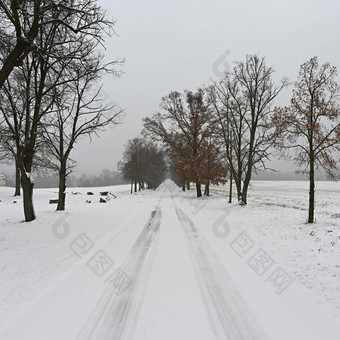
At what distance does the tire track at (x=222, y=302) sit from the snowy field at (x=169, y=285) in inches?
0.8

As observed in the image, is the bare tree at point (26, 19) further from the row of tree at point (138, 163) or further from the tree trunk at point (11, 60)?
the row of tree at point (138, 163)

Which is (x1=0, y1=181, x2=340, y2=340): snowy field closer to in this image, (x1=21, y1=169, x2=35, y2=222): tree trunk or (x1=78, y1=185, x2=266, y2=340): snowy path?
(x1=78, y1=185, x2=266, y2=340): snowy path

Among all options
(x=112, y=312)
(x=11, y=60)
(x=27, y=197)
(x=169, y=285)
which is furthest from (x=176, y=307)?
(x=27, y=197)

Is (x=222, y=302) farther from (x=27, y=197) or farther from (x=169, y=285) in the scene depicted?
(x=27, y=197)

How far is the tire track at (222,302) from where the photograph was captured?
359 centimetres

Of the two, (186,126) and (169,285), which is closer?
(169,285)

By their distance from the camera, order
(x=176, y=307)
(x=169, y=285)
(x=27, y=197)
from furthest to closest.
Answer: (x=27, y=197), (x=169, y=285), (x=176, y=307)

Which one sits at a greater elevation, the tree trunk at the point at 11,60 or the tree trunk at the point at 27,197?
the tree trunk at the point at 11,60

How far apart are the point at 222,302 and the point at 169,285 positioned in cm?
121

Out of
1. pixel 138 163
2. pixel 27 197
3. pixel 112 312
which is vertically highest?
pixel 138 163

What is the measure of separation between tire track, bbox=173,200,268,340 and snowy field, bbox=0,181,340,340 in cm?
2

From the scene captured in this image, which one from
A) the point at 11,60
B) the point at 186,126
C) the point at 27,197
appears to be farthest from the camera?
the point at 186,126

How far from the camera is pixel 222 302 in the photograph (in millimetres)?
4445

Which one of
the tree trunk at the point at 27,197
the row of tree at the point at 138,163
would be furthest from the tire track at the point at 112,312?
the row of tree at the point at 138,163
